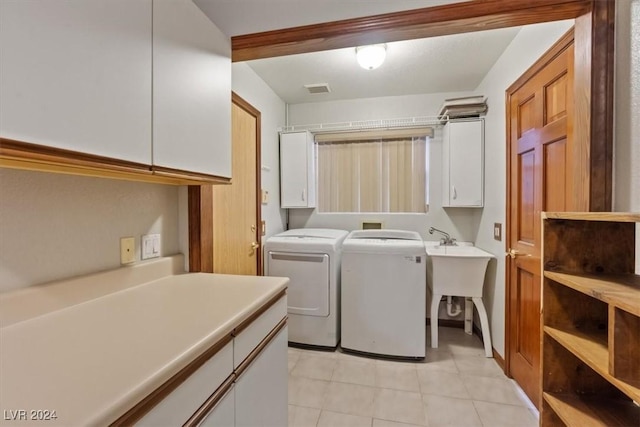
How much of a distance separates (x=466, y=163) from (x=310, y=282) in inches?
70.1

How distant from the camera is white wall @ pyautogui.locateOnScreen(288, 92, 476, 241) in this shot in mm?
2904

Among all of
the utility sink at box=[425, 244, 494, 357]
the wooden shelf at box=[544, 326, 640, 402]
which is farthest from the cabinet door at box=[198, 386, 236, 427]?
the utility sink at box=[425, 244, 494, 357]

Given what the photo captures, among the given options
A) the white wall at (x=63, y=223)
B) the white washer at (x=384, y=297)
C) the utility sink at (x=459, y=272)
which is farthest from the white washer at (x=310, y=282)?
the white wall at (x=63, y=223)

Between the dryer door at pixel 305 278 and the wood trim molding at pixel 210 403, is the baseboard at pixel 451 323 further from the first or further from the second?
the wood trim molding at pixel 210 403

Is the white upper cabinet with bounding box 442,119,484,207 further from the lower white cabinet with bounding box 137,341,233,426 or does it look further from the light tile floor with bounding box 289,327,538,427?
the lower white cabinet with bounding box 137,341,233,426

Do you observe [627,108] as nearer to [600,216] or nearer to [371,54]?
[600,216]

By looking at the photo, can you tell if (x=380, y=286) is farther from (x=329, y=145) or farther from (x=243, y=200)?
(x=329, y=145)

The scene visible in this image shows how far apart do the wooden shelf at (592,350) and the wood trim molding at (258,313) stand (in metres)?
1.06

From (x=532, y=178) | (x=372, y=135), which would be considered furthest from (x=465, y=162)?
(x=372, y=135)

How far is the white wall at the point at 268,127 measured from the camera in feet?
7.59

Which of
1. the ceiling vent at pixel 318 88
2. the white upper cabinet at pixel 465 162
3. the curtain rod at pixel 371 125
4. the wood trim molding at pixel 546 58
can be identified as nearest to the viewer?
the wood trim molding at pixel 546 58

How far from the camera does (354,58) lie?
223 centimetres

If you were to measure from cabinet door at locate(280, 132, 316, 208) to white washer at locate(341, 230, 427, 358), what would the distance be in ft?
2.83

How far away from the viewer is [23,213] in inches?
34.2
